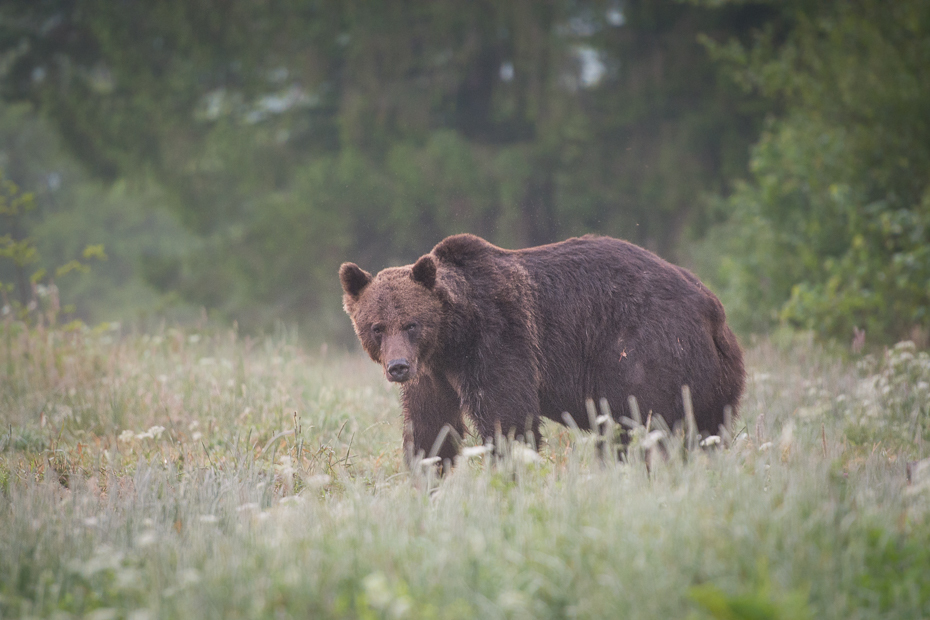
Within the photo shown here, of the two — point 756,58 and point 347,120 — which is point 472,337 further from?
point 347,120

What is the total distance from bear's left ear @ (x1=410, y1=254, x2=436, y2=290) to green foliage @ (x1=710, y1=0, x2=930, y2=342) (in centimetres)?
546

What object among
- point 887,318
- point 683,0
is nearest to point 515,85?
point 683,0

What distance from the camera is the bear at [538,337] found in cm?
420

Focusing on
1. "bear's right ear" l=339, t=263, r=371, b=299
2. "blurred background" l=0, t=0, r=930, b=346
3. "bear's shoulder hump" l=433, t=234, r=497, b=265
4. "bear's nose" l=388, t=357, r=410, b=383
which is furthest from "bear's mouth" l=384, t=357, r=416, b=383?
"blurred background" l=0, t=0, r=930, b=346

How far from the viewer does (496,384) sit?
418cm

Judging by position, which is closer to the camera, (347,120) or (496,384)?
(496,384)

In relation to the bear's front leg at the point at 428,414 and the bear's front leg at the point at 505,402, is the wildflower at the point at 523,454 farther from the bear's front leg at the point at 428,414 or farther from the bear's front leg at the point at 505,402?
the bear's front leg at the point at 428,414

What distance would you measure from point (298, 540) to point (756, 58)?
10.7 metres

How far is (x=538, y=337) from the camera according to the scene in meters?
4.44

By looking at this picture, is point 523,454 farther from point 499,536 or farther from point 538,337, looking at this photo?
point 538,337

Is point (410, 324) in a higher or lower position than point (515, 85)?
lower

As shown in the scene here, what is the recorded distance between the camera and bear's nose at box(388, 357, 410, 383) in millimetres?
3918

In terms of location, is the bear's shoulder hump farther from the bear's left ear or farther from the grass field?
the grass field

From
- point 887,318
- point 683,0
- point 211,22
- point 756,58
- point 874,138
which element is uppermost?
point 211,22
